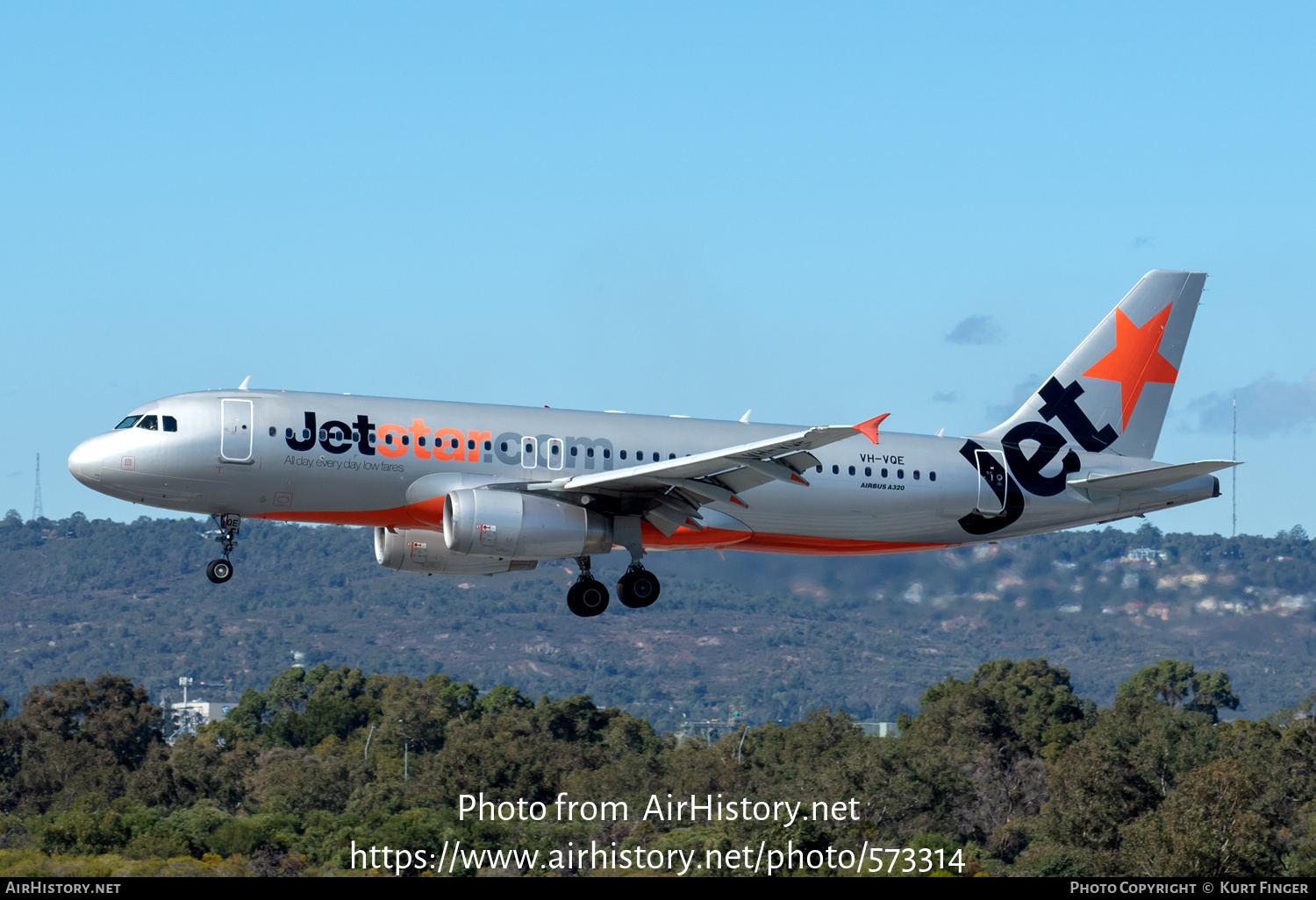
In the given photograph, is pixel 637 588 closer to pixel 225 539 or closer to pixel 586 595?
pixel 586 595

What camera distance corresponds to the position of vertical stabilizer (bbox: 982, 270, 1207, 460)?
46.7 m

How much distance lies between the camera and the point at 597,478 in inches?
1503

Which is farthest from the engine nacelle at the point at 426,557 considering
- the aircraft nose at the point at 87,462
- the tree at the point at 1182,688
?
the tree at the point at 1182,688

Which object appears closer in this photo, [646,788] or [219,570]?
[219,570]

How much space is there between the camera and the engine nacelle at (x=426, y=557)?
138ft

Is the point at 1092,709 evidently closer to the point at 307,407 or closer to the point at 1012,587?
the point at 1012,587

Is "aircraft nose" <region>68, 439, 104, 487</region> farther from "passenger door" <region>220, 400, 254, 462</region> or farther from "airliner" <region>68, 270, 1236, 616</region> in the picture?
"passenger door" <region>220, 400, 254, 462</region>

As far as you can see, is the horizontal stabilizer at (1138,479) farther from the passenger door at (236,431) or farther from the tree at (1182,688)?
the tree at (1182,688)

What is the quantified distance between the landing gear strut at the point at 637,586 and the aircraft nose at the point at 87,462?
41.6 feet

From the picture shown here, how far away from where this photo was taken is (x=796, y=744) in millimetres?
127750

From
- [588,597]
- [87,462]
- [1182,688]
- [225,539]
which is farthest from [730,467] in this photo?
[1182,688]

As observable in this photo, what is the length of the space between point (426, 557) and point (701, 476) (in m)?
8.18
